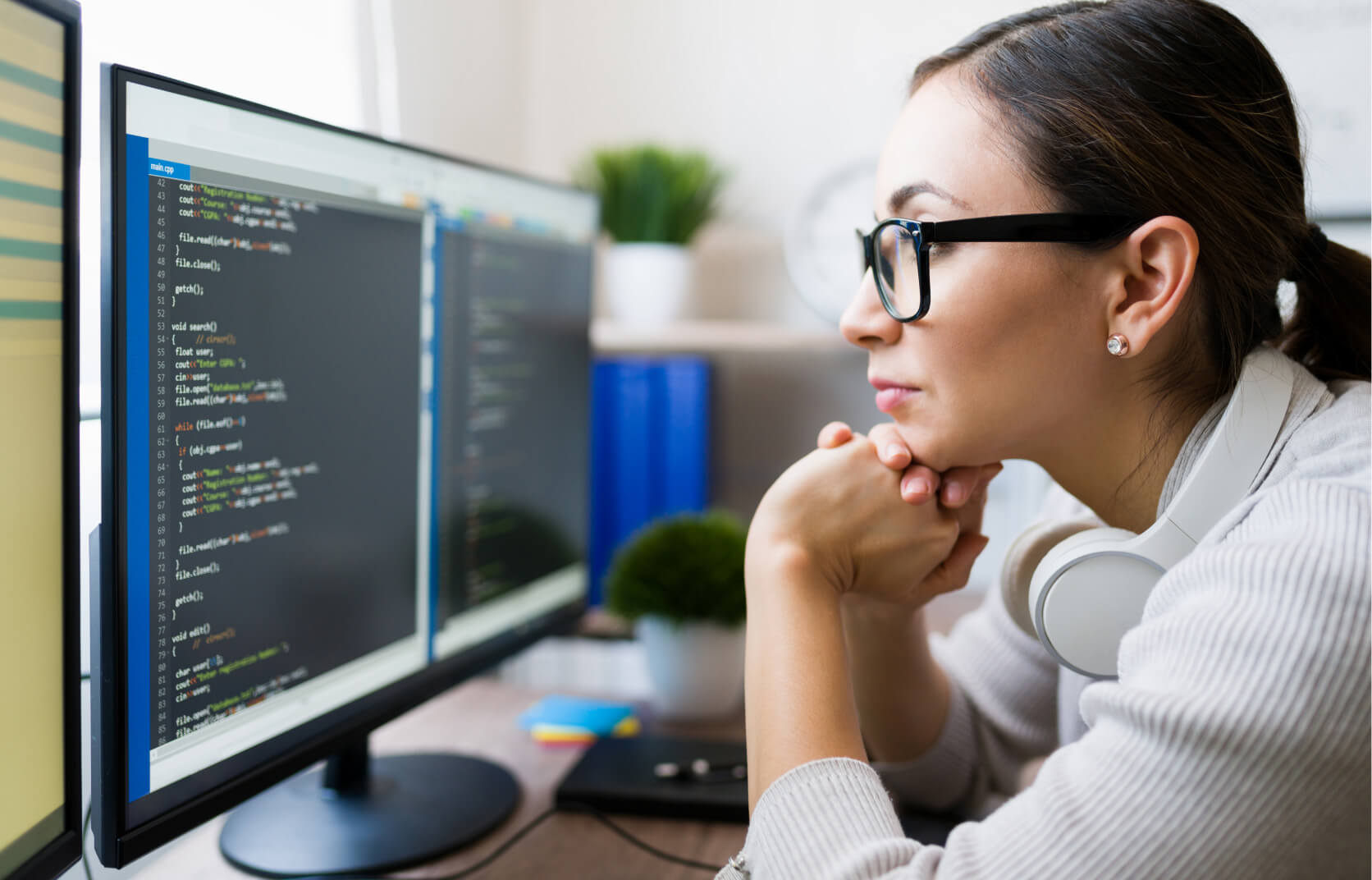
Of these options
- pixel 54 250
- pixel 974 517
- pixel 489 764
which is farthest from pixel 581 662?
pixel 54 250

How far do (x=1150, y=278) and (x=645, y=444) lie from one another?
0.86m

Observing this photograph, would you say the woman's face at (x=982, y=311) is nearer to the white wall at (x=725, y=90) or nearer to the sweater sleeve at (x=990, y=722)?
the sweater sleeve at (x=990, y=722)

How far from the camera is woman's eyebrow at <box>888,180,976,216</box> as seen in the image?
72 centimetres

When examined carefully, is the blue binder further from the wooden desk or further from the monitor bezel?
the monitor bezel

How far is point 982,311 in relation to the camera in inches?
28.6

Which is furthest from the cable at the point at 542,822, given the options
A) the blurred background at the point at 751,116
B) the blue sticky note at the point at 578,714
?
the blurred background at the point at 751,116

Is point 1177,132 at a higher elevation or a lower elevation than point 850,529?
higher

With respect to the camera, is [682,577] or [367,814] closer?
[367,814]

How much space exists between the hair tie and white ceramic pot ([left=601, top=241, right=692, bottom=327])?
0.90 metres

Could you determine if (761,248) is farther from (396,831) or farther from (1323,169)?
(396,831)

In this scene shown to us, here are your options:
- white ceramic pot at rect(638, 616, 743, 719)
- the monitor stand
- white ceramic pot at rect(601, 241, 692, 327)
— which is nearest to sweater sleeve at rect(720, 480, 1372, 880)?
the monitor stand

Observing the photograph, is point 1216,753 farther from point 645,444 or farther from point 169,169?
point 645,444

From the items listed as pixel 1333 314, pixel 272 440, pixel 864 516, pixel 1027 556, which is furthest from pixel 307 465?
pixel 1333 314

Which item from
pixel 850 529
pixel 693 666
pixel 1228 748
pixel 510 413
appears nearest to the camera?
pixel 1228 748
